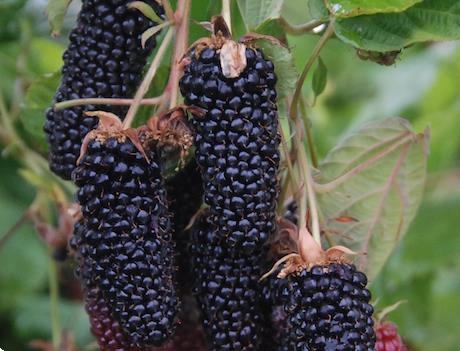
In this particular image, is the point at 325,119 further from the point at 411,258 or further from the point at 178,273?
the point at 178,273

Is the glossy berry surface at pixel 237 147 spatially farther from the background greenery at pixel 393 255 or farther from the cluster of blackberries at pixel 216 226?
the background greenery at pixel 393 255

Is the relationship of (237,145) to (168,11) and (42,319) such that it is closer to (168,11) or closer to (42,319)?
(168,11)

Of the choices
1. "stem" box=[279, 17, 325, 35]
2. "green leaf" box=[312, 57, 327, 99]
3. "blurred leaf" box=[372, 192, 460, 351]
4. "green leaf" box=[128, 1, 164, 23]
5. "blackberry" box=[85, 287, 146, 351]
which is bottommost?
"blurred leaf" box=[372, 192, 460, 351]

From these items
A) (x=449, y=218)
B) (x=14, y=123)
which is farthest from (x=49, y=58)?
(x=449, y=218)

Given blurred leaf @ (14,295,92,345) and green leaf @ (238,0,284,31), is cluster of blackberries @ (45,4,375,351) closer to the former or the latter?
green leaf @ (238,0,284,31)

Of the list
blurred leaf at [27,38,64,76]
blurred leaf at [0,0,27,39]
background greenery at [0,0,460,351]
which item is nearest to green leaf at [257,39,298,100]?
background greenery at [0,0,460,351]
